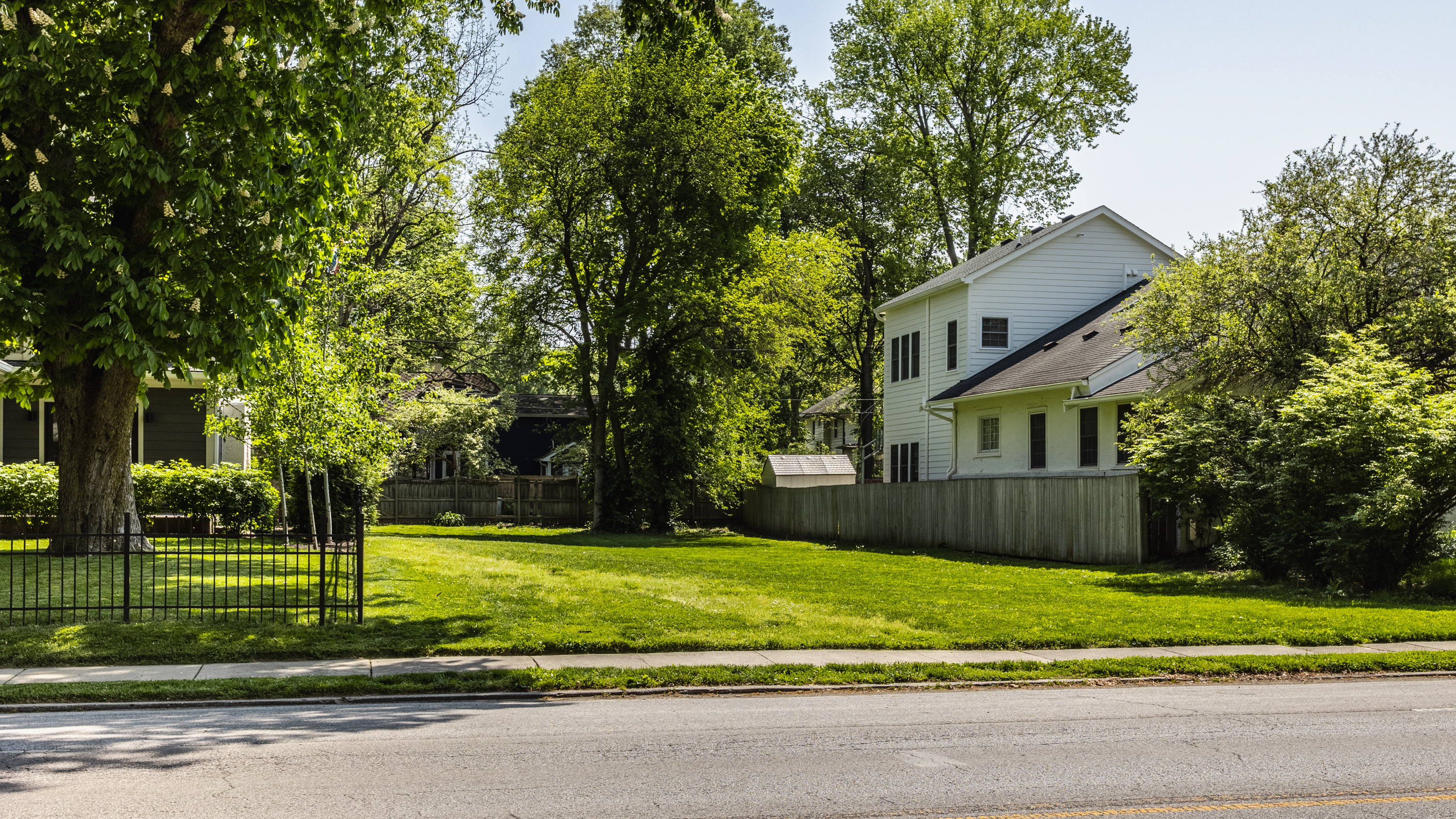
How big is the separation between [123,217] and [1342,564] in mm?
18529

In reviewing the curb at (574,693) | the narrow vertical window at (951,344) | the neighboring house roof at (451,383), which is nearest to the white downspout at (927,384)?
the narrow vertical window at (951,344)

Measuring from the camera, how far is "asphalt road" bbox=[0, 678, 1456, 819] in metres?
6.40

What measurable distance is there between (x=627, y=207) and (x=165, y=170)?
80.0 feet

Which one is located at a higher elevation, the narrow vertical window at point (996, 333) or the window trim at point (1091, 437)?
the narrow vertical window at point (996, 333)

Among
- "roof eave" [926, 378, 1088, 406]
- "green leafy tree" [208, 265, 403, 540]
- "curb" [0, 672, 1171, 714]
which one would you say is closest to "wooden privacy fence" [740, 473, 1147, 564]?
"roof eave" [926, 378, 1088, 406]

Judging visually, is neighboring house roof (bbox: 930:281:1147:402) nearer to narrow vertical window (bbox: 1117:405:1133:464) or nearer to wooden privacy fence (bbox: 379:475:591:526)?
narrow vertical window (bbox: 1117:405:1133:464)

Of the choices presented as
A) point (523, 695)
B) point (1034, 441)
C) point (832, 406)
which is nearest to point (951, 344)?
point (1034, 441)

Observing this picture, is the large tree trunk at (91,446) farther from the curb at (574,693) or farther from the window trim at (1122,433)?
the window trim at (1122,433)

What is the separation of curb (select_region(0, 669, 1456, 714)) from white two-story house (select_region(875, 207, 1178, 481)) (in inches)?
695

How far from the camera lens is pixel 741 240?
38.5 meters

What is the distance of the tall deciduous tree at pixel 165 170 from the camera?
1416 cm

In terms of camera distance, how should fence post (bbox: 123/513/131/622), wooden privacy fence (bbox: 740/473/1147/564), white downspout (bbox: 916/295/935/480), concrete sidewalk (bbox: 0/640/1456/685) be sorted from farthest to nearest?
white downspout (bbox: 916/295/935/480)
wooden privacy fence (bbox: 740/473/1147/564)
fence post (bbox: 123/513/131/622)
concrete sidewalk (bbox: 0/640/1456/685)

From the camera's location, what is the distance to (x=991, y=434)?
3412 centimetres

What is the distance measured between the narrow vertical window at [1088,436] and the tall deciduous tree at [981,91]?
23.2m
